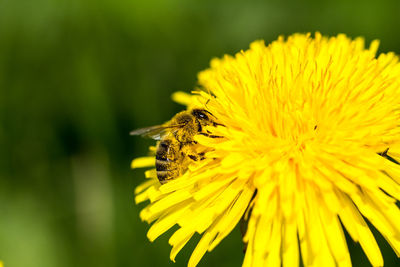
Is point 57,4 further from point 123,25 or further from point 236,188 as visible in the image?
point 236,188

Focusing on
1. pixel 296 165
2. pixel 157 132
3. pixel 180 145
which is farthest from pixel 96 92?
pixel 296 165

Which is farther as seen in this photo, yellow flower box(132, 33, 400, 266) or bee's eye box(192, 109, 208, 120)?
bee's eye box(192, 109, 208, 120)

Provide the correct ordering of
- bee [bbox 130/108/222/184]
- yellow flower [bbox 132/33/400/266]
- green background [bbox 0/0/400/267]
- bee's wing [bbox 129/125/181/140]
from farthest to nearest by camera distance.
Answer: green background [bbox 0/0/400/267] < bee's wing [bbox 129/125/181/140] < bee [bbox 130/108/222/184] < yellow flower [bbox 132/33/400/266]

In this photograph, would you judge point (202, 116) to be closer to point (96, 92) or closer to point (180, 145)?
point (180, 145)

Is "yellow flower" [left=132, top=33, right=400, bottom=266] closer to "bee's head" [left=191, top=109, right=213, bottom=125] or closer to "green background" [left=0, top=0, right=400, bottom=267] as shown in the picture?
Answer: "bee's head" [left=191, top=109, right=213, bottom=125]

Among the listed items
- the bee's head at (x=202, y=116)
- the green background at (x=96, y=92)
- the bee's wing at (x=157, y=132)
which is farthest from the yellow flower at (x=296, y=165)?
the green background at (x=96, y=92)

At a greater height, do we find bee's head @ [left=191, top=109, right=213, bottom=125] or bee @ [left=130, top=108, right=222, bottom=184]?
bee's head @ [left=191, top=109, right=213, bottom=125]

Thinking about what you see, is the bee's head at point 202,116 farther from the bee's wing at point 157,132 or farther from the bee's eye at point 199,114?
the bee's wing at point 157,132

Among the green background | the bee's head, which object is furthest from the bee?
the green background
